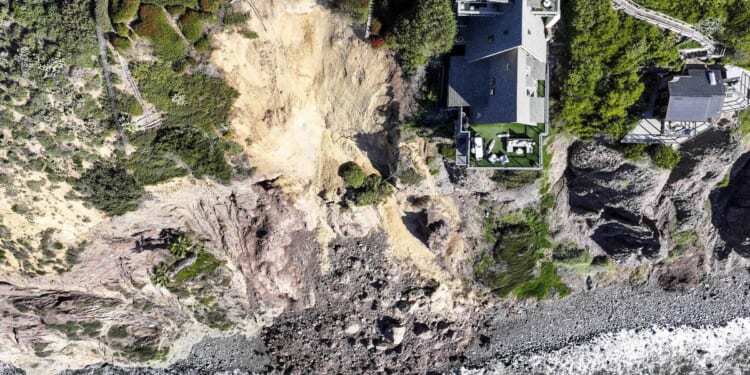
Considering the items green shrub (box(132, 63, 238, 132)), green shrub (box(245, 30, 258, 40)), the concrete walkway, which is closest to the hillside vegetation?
the concrete walkway

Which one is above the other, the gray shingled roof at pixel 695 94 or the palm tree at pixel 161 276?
the gray shingled roof at pixel 695 94

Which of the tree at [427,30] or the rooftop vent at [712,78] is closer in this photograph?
the tree at [427,30]

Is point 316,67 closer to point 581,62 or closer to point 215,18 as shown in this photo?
point 215,18

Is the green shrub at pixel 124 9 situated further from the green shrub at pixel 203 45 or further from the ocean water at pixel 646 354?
the ocean water at pixel 646 354

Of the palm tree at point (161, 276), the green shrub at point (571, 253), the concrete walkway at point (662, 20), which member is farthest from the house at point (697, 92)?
the palm tree at point (161, 276)

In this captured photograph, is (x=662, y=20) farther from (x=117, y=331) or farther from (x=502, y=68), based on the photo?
(x=117, y=331)

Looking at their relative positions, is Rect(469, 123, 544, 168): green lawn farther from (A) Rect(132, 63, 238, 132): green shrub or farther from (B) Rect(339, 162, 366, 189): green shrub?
(A) Rect(132, 63, 238, 132): green shrub

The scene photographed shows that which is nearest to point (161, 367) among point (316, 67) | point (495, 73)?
point (316, 67)
